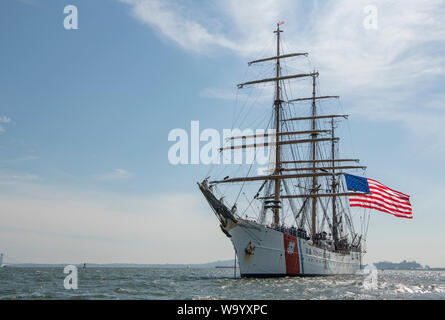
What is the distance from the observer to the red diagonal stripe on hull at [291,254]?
4328 centimetres

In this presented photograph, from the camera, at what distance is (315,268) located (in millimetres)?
50406

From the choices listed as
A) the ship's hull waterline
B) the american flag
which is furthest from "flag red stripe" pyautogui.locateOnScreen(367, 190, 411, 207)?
the ship's hull waterline

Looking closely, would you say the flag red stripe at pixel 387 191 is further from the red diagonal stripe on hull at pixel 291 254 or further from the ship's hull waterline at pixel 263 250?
the red diagonal stripe on hull at pixel 291 254

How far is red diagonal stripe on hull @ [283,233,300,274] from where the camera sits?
142ft

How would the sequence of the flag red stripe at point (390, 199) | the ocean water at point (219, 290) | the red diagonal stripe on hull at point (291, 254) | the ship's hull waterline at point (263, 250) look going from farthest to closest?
the flag red stripe at point (390, 199)
the red diagonal stripe on hull at point (291, 254)
the ship's hull waterline at point (263, 250)
the ocean water at point (219, 290)

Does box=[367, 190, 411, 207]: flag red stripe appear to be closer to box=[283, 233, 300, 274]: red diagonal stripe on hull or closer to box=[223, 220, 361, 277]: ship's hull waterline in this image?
box=[223, 220, 361, 277]: ship's hull waterline

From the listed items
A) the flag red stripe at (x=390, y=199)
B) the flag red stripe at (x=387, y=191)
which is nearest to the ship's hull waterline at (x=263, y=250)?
the flag red stripe at (x=390, y=199)

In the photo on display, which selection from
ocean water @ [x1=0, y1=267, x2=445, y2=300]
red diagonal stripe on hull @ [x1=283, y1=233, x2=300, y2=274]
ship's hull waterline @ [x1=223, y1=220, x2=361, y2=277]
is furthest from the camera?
red diagonal stripe on hull @ [x1=283, y1=233, x2=300, y2=274]

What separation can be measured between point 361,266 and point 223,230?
45.0 metres

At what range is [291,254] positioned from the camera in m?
44.1

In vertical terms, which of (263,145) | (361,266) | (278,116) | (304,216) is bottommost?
(361,266)

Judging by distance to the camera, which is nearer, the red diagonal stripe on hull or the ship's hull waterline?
the ship's hull waterline
